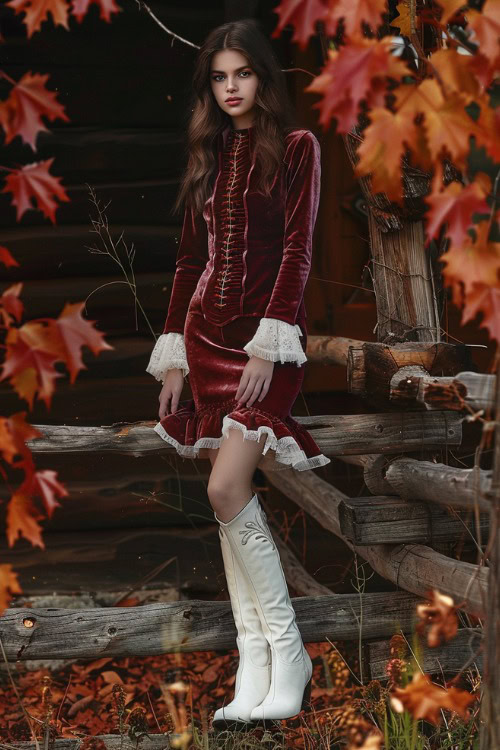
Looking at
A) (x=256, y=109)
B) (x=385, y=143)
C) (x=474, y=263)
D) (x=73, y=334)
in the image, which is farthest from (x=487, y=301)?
(x=256, y=109)

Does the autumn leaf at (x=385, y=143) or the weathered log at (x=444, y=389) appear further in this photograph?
the weathered log at (x=444, y=389)

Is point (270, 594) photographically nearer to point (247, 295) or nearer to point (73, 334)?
point (247, 295)

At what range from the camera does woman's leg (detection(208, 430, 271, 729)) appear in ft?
8.53

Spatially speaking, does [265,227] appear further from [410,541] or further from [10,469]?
[10,469]

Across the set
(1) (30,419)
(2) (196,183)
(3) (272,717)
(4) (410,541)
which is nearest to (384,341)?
(4) (410,541)

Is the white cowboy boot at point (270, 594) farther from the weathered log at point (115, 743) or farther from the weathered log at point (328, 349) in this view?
the weathered log at point (328, 349)

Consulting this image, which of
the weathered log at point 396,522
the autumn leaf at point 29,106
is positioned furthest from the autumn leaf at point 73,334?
the weathered log at point 396,522

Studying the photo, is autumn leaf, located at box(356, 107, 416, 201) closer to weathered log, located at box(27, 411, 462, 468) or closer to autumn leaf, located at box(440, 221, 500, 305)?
autumn leaf, located at box(440, 221, 500, 305)

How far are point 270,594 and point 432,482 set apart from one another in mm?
645

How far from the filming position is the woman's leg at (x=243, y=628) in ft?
8.53

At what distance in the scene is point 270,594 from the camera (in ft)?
8.71

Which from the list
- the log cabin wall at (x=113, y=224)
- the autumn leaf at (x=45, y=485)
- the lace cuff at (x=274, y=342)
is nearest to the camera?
the autumn leaf at (x=45, y=485)

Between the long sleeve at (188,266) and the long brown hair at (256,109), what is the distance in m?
0.11

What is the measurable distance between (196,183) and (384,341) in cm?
94
